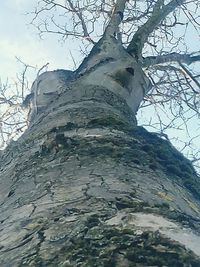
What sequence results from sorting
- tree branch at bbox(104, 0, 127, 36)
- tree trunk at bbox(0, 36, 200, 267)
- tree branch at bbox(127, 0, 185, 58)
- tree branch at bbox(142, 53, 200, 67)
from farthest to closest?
tree branch at bbox(142, 53, 200, 67) < tree branch at bbox(104, 0, 127, 36) < tree branch at bbox(127, 0, 185, 58) < tree trunk at bbox(0, 36, 200, 267)

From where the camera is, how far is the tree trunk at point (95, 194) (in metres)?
1.02

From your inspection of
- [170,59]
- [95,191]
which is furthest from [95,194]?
[170,59]

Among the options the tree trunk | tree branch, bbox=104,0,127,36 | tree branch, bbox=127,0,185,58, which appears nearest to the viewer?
the tree trunk

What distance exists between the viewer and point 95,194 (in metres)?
1.36

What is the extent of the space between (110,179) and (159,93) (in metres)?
4.52

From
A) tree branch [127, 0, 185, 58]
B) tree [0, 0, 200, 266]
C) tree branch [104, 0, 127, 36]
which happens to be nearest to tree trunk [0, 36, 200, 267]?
tree [0, 0, 200, 266]

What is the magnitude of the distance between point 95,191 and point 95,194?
29 mm

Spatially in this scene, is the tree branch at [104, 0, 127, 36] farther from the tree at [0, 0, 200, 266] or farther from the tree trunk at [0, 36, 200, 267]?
the tree trunk at [0, 36, 200, 267]

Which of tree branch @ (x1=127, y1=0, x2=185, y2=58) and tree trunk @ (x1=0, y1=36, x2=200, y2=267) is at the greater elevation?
tree branch @ (x1=127, y1=0, x2=185, y2=58)

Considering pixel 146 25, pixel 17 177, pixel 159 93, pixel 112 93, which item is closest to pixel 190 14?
pixel 159 93

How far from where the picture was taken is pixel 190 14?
5.68 metres

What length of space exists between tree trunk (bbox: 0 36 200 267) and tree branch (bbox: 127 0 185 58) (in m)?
1.29

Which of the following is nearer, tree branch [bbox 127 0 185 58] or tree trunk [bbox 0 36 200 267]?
tree trunk [bbox 0 36 200 267]

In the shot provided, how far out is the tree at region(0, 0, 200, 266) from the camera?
1.02 m
